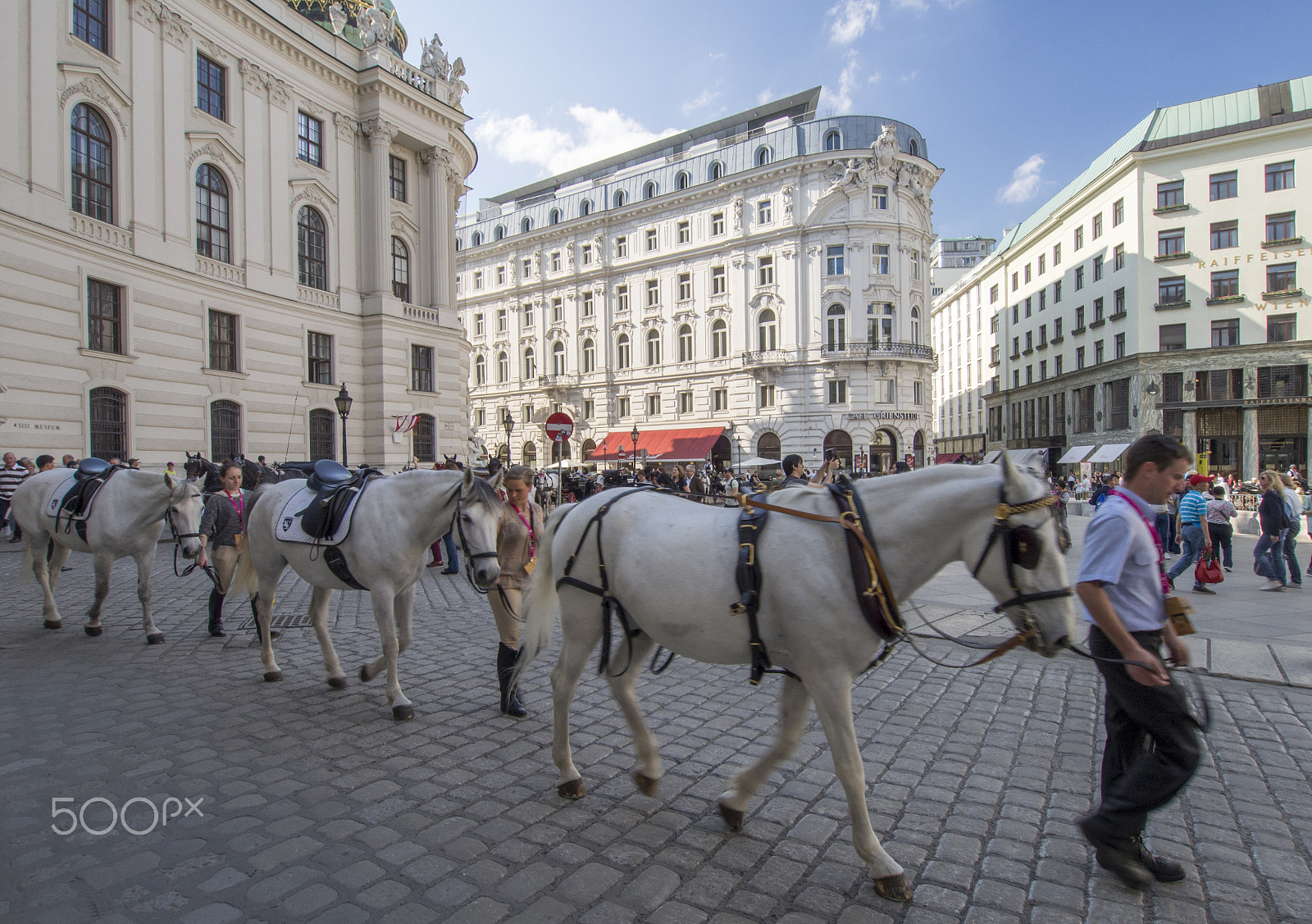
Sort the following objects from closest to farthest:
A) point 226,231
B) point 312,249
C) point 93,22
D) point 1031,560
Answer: point 1031,560 → point 93,22 → point 226,231 → point 312,249

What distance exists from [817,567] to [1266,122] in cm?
5212

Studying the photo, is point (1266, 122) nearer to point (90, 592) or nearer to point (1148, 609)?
point (1148, 609)

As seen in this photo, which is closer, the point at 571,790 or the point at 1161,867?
the point at 1161,867

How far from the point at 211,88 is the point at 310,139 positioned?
3807 millimetres

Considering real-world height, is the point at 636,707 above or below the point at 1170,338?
below

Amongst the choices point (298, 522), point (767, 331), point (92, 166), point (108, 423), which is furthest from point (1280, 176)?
point (108, 423)

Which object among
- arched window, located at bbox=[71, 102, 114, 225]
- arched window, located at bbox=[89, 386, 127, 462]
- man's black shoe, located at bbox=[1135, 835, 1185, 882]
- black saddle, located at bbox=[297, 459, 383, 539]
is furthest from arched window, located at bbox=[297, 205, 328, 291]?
man's black shoe, located at bbox=[1135, 835, 1185, 882]

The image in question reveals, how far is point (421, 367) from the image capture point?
2898 centimetres

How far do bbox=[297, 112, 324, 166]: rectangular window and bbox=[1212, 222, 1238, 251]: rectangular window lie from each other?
47.4 metres

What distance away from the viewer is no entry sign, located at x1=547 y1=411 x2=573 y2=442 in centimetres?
1324

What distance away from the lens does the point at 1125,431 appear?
41.6 metres

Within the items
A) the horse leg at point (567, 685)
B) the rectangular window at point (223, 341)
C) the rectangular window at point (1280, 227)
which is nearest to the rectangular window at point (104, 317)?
the rectangular window at point (223, 341)

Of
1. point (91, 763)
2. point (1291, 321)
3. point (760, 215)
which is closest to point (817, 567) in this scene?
point (91, 763)

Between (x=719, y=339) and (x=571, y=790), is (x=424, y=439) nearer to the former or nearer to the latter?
(x=719, y=339)
